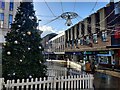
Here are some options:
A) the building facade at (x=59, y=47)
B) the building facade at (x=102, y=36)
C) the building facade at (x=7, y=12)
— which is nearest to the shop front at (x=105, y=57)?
the building facade at (x=102, y=36)

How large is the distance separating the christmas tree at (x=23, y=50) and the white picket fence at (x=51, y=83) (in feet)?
1.39

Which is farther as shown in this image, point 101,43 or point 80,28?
point 80,28

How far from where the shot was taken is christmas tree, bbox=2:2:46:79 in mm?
6887

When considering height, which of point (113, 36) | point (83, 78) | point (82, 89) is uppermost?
point (113, 36)

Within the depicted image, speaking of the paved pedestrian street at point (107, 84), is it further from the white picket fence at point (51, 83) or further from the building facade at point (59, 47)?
the building facade at point (59, 47)

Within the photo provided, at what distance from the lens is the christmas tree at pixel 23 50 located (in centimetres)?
689

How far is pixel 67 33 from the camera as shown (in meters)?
45.9

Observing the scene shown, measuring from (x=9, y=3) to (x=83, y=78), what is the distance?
77.0 feet

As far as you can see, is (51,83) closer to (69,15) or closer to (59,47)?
(69,15)

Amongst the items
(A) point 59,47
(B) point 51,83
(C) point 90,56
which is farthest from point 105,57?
(A) point 59,47

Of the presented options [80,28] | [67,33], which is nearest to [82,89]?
[80,28]

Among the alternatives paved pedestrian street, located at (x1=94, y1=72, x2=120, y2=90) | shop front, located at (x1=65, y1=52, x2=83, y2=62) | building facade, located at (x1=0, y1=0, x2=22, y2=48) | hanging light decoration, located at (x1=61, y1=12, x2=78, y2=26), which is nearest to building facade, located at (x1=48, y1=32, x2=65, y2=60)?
shop front, located at (x1=65, y1=52, x2=83, y2=62)

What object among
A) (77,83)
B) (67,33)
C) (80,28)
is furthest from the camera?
(67,33)

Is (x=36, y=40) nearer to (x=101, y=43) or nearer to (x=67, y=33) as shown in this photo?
(x=101, y=43)
